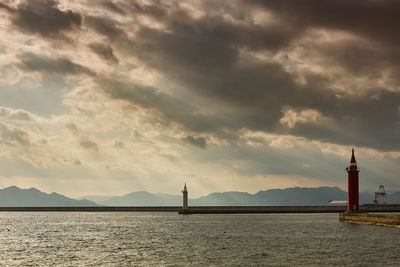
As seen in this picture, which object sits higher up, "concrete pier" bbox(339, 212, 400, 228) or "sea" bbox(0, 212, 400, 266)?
"concrete pier" bbox(339, 212, 400, 228)

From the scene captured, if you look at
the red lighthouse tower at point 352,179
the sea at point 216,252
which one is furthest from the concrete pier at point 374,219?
the sea at point 216,252

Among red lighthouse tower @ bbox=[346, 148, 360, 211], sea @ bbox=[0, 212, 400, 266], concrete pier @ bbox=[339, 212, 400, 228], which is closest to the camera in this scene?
sea @ bbox=[0, 212, 400, 266]

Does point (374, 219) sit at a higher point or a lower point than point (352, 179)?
lower

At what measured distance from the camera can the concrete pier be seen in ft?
261

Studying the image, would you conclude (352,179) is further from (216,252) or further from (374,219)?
(216,252)

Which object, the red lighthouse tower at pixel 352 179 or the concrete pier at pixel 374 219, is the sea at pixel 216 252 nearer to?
the concrete pier at pixel 374 219

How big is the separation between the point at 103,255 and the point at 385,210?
514ft

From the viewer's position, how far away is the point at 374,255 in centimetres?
4784

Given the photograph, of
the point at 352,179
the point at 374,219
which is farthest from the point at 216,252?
the point at 352,179

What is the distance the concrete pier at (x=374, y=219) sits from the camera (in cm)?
7950

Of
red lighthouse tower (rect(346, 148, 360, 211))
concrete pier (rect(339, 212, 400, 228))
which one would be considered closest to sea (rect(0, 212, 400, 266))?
concrete pier (rect(339, 212, 400, 228))

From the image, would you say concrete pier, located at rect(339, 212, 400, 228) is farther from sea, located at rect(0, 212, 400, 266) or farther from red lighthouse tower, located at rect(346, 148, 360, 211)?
sea, located at rect(0, 212, 400, 266)

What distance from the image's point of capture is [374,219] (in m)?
86.4

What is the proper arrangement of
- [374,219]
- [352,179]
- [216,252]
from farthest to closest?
[352,179] < [374,219] < [216,252]
